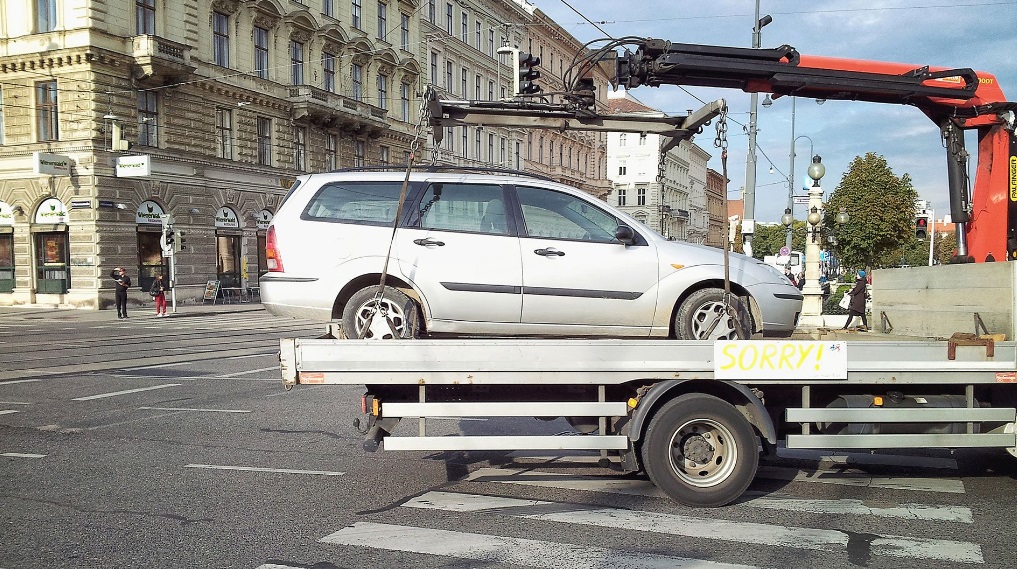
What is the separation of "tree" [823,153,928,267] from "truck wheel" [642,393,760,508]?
39611mm

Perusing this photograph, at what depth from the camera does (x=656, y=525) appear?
534cm

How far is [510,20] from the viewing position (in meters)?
60.4

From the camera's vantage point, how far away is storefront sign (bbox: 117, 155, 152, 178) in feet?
92.5

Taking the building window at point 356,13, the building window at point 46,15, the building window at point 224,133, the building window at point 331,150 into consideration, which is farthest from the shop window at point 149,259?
the building window at point 356,13

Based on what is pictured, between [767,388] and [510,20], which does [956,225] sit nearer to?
[767,388]

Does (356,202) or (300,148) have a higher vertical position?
(300,148)

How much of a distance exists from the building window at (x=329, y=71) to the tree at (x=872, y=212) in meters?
26.4

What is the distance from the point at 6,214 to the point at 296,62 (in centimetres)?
1448

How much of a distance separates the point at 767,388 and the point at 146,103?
30800 millimetres

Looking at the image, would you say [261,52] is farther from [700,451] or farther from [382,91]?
[700,451]

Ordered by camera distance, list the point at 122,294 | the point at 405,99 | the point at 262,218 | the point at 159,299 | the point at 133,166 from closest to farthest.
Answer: the point at 122,294 < the point at 159,299 < the point at 133,166 < the point at 262,218 < the point at 405,99

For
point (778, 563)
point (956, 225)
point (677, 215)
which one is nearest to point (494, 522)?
point (778, 563)

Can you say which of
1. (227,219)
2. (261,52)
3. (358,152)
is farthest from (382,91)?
(227,219)

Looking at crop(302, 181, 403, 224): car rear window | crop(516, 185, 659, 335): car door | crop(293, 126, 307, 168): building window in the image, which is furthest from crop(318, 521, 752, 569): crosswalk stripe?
crop(293, 126, 307, 168): building window
